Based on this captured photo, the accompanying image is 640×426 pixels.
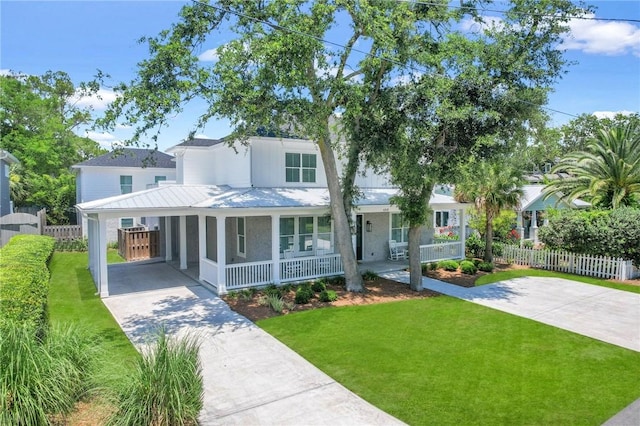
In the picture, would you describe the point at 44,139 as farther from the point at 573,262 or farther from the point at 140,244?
the point at 573,262

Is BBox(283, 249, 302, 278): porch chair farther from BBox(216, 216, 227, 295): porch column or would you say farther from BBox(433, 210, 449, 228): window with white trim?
BBox(433, 210, 449, 228): window with white trim

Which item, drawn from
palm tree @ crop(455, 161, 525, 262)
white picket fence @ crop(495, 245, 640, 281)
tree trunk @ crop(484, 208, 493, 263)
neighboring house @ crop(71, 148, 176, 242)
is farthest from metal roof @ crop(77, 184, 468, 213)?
neighboring house @ crop(71, 148, 176, 242)

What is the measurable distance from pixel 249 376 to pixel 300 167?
1215 cm

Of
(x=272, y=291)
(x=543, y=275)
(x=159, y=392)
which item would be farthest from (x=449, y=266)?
(x=159, y=392)

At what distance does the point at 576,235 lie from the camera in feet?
59.4

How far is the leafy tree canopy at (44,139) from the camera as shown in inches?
1113

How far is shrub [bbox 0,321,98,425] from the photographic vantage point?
4.60m

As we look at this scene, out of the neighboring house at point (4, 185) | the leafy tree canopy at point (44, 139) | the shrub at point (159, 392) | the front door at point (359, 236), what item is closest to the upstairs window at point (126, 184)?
the leafy tree canopy at point (44, 139)

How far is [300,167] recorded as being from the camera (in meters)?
18.5

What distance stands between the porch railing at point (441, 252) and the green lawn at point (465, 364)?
26.5 ft

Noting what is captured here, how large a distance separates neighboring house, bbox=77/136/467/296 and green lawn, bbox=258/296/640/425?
412 centimetres

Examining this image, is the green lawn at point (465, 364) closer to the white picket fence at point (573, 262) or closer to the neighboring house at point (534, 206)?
the white picket fence at point (573, 262)

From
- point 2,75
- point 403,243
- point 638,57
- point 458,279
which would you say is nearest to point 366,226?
point 403,243

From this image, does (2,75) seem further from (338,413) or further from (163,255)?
(338,413)
